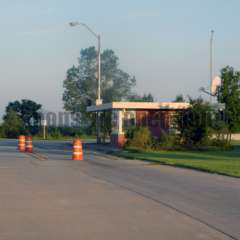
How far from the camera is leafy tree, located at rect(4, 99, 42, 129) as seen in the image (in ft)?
290

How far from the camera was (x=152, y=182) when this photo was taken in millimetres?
19906

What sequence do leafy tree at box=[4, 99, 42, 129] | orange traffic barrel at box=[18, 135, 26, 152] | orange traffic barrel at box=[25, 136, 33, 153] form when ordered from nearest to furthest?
orange traffic barrel at box=[25, 136, 33, 153] < orange traffic barrel at box=[18, 135, 26, 152] < leafy tree at box=[4, 99, 42, 129]

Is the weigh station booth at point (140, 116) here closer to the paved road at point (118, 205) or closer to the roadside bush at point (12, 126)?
the paved road at point (118, 205)

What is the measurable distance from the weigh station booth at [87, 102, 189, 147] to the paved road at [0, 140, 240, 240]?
22.3 meters

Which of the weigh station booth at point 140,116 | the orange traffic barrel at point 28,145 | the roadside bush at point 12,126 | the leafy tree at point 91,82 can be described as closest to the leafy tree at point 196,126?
the weigh station booth at point 140,116

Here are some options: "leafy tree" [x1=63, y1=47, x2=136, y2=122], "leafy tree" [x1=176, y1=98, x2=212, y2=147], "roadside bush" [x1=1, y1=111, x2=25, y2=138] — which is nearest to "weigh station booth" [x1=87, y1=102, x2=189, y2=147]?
"leafy tree" [x1=176, y1=98, x2=212, y2=147]

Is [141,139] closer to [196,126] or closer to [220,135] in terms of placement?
[196,126]

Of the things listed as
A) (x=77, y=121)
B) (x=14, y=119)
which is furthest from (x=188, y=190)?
(x=77, y=121)

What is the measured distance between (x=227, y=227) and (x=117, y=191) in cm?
591

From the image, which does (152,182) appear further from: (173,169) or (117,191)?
(173,169)

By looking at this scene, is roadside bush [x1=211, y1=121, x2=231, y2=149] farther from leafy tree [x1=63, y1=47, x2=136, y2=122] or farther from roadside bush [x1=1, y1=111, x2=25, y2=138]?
leafy tree [x1=63, y1=47, x2=136, y2=122]

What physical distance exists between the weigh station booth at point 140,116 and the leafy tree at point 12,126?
29.4 metres

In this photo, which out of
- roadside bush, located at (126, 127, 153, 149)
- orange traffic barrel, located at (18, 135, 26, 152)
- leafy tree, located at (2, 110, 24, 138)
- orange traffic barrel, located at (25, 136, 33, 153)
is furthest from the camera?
leafy tree, located at (2, 110, 24, 138)

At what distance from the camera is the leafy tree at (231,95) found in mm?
49406
